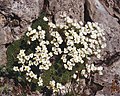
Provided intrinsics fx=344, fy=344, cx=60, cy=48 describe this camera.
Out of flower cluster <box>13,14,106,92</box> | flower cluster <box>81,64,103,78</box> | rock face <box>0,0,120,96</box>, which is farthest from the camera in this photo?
rock face <box>0,0,120,96</box>

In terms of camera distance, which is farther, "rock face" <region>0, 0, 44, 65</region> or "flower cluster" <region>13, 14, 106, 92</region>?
"rock face" <region>0, 0, 44, 65</region>

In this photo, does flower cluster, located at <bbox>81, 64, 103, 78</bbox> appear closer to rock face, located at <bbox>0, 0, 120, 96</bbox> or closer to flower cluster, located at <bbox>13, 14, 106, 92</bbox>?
flower cluster, located at <bbox>13, 14, 106, 92</bbox>

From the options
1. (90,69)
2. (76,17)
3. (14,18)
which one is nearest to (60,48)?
(90,69)

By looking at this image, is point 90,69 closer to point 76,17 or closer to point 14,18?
point 76,17

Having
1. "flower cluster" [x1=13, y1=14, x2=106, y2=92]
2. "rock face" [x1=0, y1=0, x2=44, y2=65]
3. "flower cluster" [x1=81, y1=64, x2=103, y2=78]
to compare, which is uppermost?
"rock face" [x1=0, y1=0, x2=44, y2=65]

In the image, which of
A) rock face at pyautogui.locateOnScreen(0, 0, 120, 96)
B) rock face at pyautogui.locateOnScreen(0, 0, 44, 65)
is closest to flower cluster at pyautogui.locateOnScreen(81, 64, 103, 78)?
rock face at pyautogui.locateOnScreen(0, 0, 120, 96)

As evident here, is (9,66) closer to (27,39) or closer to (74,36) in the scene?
(27,39)

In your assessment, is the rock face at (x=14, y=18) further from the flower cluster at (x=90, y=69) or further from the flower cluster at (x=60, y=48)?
the flower cluster at (x=90, y=69)

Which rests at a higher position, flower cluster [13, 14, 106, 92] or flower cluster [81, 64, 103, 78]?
flower cluster [13, 14, 106, 92]
